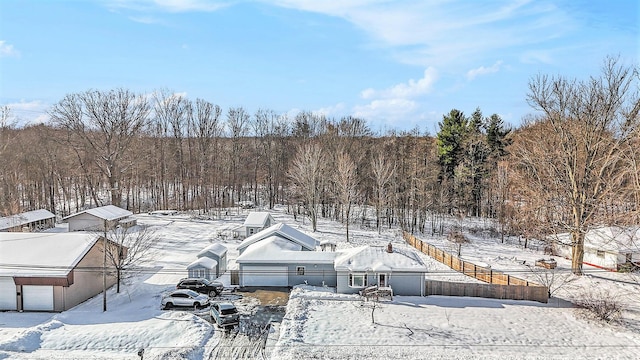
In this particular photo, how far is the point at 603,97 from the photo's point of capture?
82.6 feet

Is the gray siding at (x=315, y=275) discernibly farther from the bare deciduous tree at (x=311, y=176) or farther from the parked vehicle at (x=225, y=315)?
the bare deciduous tree at (x=311, y=176)

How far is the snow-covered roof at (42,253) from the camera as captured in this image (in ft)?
63.7

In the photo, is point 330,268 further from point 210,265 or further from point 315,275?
point 210,265

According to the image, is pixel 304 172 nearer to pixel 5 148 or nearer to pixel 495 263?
pixel 495 263

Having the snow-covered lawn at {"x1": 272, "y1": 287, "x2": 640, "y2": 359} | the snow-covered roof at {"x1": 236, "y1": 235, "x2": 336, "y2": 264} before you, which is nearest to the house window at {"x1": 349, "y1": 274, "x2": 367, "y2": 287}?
the snow-covered lawn at {"x1": 272, "y1": 287, "x2": 640, "y2": 359}

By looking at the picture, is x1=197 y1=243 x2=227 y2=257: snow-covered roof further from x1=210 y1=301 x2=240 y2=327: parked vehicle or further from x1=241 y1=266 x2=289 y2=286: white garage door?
x1=210 y1=301 x2=240 y2=327: parked vehicle

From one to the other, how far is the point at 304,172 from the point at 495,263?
19.1 meters

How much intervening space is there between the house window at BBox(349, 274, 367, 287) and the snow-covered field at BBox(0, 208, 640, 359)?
45.5 inches

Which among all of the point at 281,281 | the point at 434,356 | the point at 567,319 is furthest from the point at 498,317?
the point at 281,281

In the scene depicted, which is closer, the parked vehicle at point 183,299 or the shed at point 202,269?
the parked vehicle at point 183,299

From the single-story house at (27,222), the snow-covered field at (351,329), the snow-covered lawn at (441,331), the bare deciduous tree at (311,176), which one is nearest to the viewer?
the snow-covered field at (351,329)

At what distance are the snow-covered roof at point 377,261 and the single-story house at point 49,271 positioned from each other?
1271cm

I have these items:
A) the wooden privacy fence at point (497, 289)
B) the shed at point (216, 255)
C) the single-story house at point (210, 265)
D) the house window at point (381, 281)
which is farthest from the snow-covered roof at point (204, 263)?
the wooden privacy fence at point (497, 289)

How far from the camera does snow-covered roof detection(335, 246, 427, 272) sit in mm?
22312
